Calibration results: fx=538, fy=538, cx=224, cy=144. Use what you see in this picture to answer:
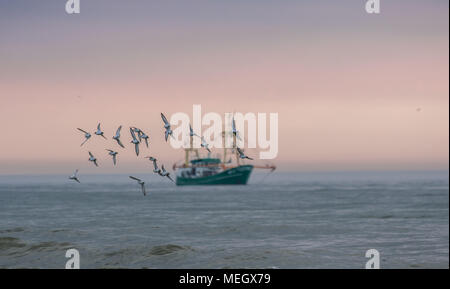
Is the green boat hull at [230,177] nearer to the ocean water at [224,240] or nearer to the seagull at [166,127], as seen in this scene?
the ocean water at [224,240]

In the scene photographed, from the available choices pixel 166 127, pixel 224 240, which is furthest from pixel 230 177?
pixel 166 127

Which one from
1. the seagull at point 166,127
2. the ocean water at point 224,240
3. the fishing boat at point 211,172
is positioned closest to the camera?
the seagull at point 166,127

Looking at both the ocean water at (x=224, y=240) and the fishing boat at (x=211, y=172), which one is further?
the fishing boat at (x=211, y=172)

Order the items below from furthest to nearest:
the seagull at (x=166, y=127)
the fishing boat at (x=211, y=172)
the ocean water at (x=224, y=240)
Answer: the fishing boat at (x=211, y=172) → the ocean water at (x=224, y=240) → the seagull at (x=166, y=127)

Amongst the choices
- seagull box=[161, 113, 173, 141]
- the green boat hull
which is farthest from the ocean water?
the green boat hull

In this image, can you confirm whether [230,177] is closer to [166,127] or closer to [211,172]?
[211,172]

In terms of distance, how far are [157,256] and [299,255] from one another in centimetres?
784

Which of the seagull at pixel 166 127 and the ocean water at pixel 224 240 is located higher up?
the seagull at pixel 166 127

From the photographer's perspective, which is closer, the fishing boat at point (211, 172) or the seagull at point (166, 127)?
the seagull at point (166, 127)

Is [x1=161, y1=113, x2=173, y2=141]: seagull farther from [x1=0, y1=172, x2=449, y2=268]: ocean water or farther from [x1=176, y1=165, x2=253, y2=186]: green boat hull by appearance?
[x1=176, y1=165, x2=253, y2=186]: green boat hull

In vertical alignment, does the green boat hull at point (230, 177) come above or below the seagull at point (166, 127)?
below

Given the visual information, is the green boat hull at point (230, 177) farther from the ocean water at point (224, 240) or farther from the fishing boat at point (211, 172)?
the ocean water at point (224, 240)

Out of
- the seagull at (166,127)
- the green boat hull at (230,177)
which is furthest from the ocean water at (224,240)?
the green boat hull at (230,177)

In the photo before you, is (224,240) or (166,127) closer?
(166,127)
